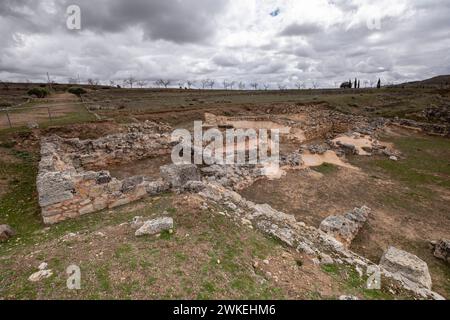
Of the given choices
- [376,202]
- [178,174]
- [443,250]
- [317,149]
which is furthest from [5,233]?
[317,149]

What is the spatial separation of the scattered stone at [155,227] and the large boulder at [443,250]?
27.9 feet

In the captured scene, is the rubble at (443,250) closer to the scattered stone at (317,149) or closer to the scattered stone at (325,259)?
the scattered stone at (325,259)

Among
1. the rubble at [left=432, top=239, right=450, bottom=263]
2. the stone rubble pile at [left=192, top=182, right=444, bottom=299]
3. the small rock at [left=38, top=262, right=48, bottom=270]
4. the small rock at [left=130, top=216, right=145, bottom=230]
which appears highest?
the small rock at [left=38, top=262, right=48, bottom=270]

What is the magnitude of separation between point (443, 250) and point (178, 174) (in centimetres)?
960

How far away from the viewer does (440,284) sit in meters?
6.72

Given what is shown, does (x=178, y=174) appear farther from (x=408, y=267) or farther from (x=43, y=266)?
(x=408, y=267)

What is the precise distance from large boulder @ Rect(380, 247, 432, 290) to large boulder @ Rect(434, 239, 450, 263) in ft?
5.98

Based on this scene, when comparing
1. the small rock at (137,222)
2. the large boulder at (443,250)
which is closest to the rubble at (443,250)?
the large boulder at (443,250)

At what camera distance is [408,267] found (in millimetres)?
6527

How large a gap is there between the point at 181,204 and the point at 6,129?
675 inches

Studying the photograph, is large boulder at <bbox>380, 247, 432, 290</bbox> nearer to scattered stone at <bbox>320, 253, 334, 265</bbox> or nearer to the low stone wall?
scattered stone at <bbox>320, 253, 334, 265</bbox>

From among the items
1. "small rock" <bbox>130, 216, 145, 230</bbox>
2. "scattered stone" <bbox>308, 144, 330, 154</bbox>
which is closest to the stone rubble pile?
"small rock" <bbox>130, 216, 145, 230</bbox>

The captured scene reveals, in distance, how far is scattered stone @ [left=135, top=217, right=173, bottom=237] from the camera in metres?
6.14
